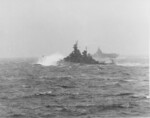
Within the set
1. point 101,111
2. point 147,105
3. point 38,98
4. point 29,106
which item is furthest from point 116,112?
point 38,98

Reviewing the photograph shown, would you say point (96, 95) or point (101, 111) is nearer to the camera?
point (101, 111)

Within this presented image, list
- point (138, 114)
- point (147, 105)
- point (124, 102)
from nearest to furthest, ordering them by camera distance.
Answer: point (138, 114), point (147, 105), point (124, 102)

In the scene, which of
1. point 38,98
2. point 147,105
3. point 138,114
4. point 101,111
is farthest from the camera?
point 38,98

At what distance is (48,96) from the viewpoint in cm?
2942

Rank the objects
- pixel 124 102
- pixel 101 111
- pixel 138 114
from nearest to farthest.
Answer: pixel 138 114, pixel 101 111, pixel 124 102

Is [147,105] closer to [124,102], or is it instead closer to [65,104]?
[124,102]

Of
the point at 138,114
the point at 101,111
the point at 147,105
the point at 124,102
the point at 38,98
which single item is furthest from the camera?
the point at 38,98

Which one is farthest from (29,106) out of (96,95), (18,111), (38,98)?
(96,95)

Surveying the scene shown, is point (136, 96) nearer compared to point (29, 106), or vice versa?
point (29, 106)

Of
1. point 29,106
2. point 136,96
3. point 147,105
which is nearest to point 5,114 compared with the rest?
point 29,106

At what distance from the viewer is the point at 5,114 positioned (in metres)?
21.6

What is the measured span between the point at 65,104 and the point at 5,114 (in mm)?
5589

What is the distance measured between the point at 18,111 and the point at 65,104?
4438 mm

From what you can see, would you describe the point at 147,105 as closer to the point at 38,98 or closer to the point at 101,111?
the point at 101,111
